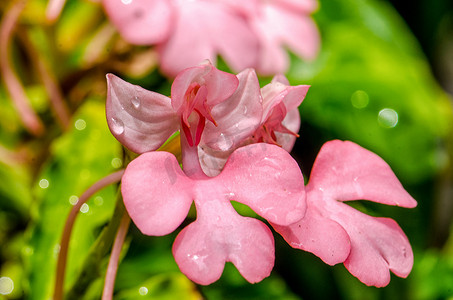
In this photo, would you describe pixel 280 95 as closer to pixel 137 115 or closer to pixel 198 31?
pixel 137 115

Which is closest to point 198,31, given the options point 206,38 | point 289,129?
point 206,38

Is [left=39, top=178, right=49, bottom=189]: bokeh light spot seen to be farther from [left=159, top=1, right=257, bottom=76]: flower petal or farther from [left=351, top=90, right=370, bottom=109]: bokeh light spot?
[left=351, top=90, right=370, bottom=109]: bokeh light spot

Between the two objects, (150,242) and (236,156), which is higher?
(236,156)

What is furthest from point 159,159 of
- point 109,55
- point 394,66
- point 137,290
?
point 394,66

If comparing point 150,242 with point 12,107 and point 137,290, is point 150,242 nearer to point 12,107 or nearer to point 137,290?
point 137,290

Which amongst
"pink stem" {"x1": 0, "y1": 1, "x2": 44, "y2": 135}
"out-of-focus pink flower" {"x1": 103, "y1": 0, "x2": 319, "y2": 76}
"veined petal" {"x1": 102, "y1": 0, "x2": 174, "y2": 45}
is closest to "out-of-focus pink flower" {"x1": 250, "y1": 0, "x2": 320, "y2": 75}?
"out-of-focus pink flower" {"x1": 103, "y1": 0, "x2": 319, "y2": 76}

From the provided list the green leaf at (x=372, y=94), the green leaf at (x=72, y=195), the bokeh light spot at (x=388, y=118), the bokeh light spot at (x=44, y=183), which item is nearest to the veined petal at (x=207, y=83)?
the green leaf at (x=72, y=195)

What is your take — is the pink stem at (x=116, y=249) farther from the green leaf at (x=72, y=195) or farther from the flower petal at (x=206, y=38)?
the flower petal at (x=206, y=38)
